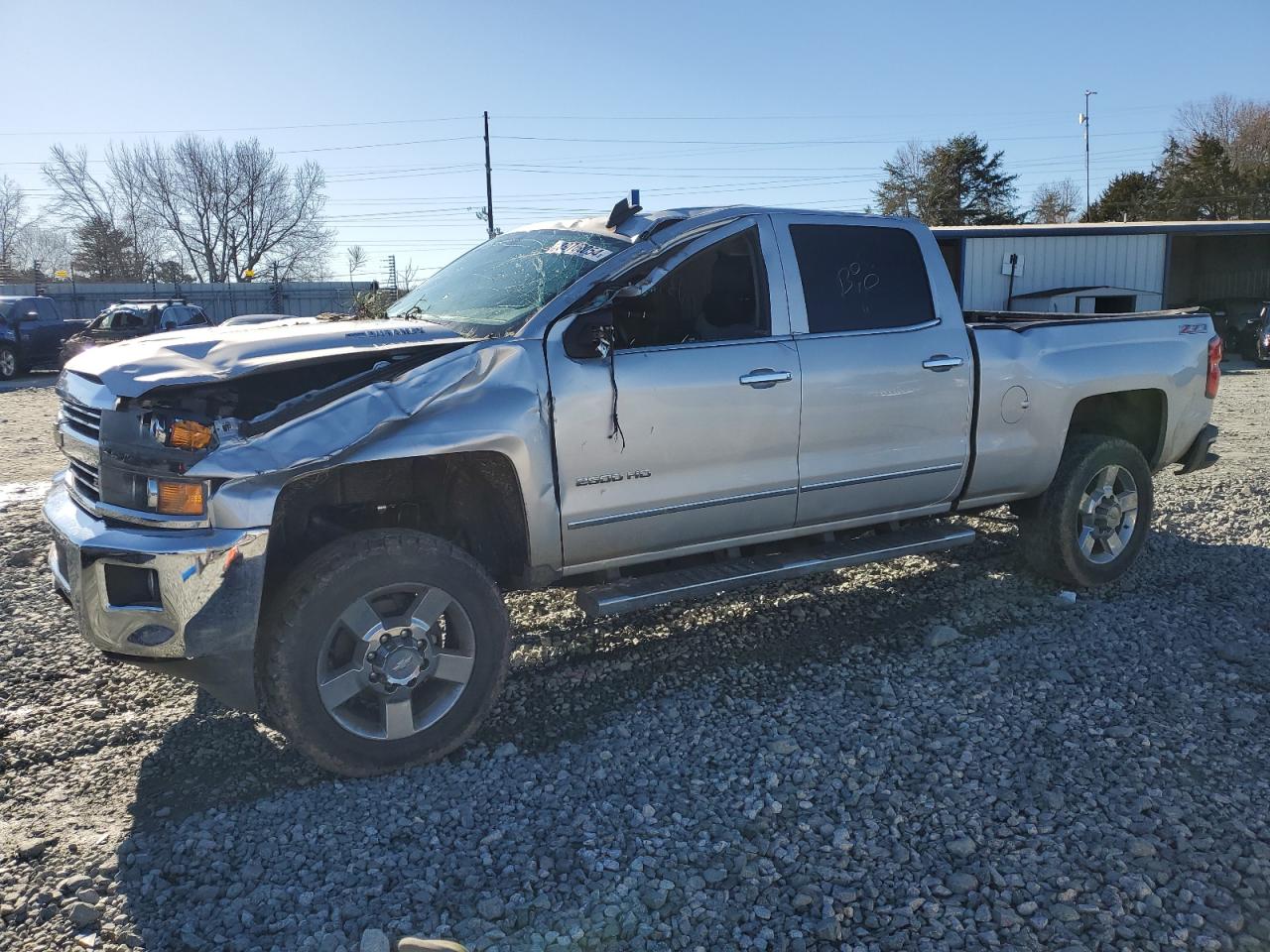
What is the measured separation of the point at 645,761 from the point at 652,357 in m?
1.64

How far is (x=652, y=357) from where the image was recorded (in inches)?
162

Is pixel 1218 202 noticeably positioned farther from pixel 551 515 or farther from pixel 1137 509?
pixel 551 515

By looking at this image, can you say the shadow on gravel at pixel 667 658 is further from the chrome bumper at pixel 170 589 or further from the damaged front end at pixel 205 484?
the chrome bumper at pixel 170 589

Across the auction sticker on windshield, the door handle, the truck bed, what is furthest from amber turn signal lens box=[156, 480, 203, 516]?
the truck bed

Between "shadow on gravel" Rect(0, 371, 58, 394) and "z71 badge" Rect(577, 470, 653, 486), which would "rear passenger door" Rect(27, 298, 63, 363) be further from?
"z71 badge" Rect(577, 470, 653, 486)

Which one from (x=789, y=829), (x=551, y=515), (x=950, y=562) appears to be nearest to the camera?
(x=789, y=829)

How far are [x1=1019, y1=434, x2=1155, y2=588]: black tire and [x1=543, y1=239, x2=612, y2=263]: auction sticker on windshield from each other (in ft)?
9.79

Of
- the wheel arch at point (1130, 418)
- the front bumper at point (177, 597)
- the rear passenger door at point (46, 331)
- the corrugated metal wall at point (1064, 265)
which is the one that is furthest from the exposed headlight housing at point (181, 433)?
the corrugated metal wall at point (1064, 265)

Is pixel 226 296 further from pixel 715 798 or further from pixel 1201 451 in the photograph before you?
pixel 715 798

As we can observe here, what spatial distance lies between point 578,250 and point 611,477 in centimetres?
114

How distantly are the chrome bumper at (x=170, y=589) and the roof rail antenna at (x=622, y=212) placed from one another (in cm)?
217

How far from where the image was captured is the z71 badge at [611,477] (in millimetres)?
3986

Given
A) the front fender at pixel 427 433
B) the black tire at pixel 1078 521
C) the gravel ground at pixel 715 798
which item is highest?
the front fender at pixel 427 433

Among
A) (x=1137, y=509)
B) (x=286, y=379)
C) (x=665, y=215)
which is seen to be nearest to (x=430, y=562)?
(x=286, y=379)
